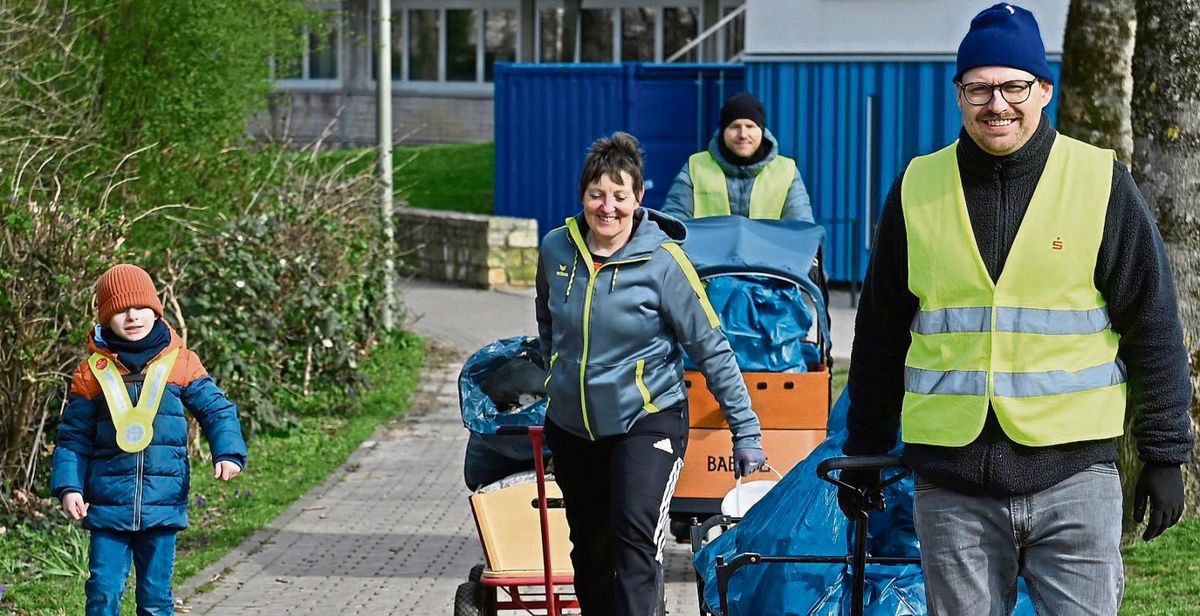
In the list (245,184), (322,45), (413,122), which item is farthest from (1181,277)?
(413,122)

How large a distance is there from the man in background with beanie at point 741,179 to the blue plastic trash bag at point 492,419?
1983mm

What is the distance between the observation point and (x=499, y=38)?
3881cm

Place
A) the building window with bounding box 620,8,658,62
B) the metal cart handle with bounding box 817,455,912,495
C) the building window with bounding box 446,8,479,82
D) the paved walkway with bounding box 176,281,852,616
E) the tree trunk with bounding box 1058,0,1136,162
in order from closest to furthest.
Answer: the metal cart handle with bounding box 817,455,912,495 < the paved walkway with bounding box 176,281,852,616 < the tree trunk with bounding box 1058,0,1136,162 < the building window with bounding box 620,8,658,62 < the building window with bounding box 446,8,479,82

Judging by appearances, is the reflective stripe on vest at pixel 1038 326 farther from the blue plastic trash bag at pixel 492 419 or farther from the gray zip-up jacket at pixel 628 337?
the blue plastic trash bag at pixel 492 419

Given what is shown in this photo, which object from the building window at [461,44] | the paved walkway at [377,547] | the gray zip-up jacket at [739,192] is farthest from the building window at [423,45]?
the gray zip-up jacket at [739,192]

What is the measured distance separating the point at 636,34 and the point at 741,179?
27602 millimetres

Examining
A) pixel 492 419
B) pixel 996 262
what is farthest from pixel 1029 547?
pixel 492 419

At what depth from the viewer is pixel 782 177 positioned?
Answer: 28.7ft

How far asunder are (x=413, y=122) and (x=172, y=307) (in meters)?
29.4

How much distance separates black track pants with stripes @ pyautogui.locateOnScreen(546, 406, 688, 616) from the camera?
577 cm

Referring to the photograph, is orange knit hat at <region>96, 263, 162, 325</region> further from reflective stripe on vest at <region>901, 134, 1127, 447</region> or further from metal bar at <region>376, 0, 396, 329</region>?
metal bar at <region>376, 0, 396, 329</region>

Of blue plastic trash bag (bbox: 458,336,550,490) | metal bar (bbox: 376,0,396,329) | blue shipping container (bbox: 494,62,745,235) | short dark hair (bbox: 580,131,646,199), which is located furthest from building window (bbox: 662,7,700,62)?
short dark hair (bbox: 580,131,646,199)

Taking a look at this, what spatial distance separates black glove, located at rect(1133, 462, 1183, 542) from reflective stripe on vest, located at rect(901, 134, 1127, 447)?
0.38ft

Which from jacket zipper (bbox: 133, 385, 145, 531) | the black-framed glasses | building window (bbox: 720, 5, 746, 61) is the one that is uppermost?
building window (bbox: 720, 5, 746, 61)
